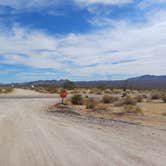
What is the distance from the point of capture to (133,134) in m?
15.6

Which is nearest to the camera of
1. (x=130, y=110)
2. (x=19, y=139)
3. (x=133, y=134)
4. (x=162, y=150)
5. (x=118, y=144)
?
(x=162, y=150)

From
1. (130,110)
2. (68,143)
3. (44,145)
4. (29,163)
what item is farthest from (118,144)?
(130,110)

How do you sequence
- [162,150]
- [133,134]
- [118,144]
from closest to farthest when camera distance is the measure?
[162,150], [118,144], [133,134]

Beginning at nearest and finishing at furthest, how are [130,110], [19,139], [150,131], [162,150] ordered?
1. [162,150]
2. [19,139]
3. [150,131]
4. [130,110]

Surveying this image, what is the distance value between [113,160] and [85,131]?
23.4 ft

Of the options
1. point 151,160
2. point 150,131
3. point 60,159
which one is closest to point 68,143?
point 60,159

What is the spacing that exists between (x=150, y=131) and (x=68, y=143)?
515 cm

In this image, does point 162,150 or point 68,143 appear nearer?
point 162,150

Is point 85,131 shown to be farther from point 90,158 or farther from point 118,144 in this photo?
point 90,158

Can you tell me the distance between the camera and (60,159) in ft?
33.1

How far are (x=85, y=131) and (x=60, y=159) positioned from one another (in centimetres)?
680

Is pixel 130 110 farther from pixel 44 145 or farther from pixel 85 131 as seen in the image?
pixel 44 145

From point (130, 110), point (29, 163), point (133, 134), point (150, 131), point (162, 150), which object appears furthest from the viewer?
point (130, 110)

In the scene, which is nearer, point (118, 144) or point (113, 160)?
point (113, 160)
